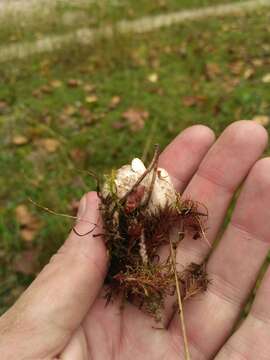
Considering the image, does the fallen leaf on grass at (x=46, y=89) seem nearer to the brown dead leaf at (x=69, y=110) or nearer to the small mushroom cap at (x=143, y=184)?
the brown dead leaf at (x=69, y=110)

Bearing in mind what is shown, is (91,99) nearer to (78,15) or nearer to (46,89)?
(46,89)

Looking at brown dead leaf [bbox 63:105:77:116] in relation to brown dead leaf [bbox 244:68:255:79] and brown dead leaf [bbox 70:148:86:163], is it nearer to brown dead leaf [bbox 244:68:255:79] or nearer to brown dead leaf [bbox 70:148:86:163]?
brown dead leaf [bbox 70:148:86:163]

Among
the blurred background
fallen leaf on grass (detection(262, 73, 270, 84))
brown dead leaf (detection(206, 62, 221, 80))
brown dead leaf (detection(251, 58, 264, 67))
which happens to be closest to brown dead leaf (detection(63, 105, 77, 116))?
the blurred background

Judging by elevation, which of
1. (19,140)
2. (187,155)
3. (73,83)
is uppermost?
(187,155)

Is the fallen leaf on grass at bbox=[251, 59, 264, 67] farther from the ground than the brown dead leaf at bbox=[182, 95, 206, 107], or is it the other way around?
the fallen leaf on grass at bbox=[251, 59, 264, 67]

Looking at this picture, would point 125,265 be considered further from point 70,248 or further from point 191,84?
point 191,84

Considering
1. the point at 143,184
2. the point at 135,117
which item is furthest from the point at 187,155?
the point at 135,117

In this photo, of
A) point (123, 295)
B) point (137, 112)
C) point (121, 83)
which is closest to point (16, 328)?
point (123, 295)
